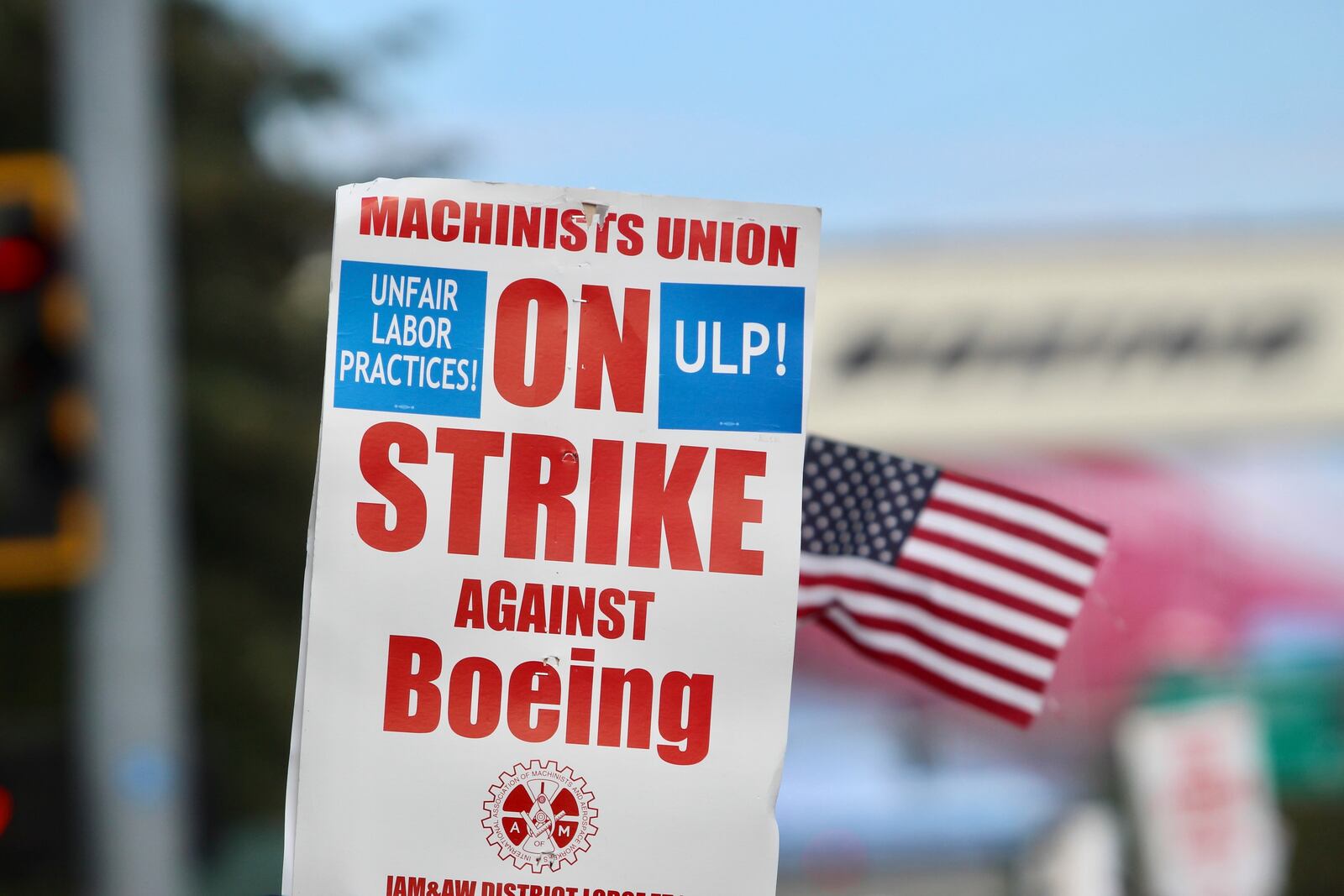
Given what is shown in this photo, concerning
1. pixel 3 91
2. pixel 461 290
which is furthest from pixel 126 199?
pixel 3 91

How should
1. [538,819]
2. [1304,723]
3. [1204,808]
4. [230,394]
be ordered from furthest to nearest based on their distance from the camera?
[1304,723] → [230,394] → [1204,808] → [538,819]

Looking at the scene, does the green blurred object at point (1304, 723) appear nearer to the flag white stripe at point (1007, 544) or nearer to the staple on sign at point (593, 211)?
the flag white stripe at point (1007, 544)

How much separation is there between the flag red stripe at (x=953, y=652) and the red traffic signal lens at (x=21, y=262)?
453cm

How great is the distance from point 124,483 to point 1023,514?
5.22 m

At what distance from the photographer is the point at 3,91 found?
1620 centimetres

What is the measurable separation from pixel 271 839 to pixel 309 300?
10626mm

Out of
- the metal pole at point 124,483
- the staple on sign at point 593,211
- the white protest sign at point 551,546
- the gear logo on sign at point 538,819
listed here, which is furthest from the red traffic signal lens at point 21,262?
the gear logo on sign at point 538,819

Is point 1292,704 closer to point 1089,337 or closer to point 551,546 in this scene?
point 1089,337

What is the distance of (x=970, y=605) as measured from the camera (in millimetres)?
4168

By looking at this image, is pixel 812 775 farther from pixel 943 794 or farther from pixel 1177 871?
pixel 1177 871

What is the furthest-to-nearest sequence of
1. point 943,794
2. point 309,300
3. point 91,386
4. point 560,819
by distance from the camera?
point 943,794 < point 309,300 < point 91,386 < point 560,819

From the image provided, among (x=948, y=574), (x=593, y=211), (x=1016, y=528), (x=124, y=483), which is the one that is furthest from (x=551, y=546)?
(x=124, y=483)

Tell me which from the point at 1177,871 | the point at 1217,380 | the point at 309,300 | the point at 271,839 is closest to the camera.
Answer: the point at 271,839

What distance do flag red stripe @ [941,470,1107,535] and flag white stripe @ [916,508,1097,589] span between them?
0.23 feet
